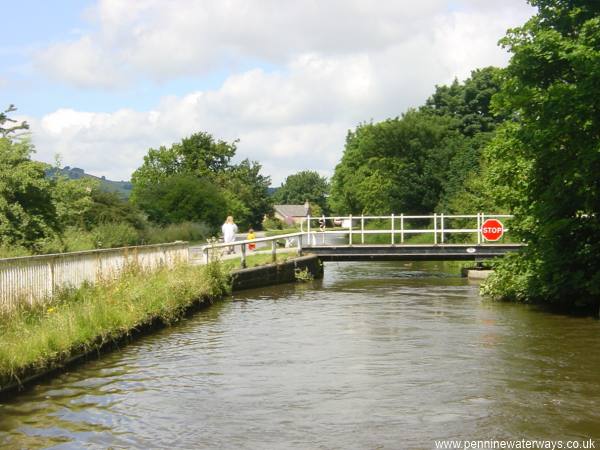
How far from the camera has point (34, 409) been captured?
350 inches

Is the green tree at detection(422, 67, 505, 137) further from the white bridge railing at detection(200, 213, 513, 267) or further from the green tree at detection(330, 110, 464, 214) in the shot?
the white bridge railing at detection(200, 213, 513, 267)

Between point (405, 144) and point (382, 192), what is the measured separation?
7.51 metres

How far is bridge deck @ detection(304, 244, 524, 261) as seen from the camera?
96.1 ft

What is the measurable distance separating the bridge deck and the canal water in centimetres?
1207

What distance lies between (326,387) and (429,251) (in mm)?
20090

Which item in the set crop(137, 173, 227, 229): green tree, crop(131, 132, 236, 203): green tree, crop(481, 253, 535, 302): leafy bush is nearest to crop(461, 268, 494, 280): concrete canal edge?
crop(481, 253, 535, 302): leafy bush

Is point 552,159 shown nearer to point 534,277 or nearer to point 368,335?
point 534,277

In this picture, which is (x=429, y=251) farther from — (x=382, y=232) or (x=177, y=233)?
(x=177, y=233)

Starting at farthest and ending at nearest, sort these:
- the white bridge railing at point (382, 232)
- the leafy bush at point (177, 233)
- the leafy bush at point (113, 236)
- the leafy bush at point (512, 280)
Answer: the leafy bush at point (177, 233) < the leafy bush at point (113, 236) < the white bridge railing at point (382, 232) < the leafy bush at point (512, 280)

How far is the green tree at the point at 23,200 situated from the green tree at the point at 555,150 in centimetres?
1392

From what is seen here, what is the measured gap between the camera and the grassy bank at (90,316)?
10.0 metres

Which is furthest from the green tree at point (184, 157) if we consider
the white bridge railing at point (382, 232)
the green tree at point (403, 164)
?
the white bridge railing at point (382, 232)

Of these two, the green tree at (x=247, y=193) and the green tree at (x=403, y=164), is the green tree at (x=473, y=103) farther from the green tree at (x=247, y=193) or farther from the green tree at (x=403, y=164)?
the green tree at (x=247, y=193)

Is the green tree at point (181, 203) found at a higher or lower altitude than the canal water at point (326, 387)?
higher
